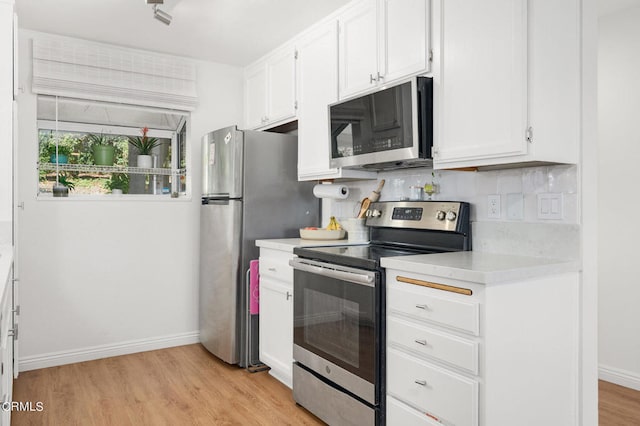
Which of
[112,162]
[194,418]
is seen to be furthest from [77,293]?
[194,418]

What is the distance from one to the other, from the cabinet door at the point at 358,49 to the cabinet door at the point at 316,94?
0.08m

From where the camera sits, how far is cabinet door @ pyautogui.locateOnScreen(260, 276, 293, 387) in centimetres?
279

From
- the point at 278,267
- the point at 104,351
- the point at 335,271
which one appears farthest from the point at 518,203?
the point at 104,351

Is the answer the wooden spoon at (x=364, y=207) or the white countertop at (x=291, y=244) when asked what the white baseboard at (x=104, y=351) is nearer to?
the white countertop at (x=291, y=244)

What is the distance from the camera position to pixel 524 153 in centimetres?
181

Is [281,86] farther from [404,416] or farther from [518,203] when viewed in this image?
[404,416]

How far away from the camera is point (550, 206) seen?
2029 mm

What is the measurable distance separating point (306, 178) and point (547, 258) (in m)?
1.65

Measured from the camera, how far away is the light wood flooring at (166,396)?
249 centimetres

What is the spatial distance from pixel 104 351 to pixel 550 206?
10.5 feet

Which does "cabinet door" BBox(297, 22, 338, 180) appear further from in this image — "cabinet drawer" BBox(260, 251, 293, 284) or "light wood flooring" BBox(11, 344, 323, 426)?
"light wood flooring" BBox(11, 344, 323, 426)

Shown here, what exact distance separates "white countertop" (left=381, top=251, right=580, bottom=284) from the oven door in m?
0.20

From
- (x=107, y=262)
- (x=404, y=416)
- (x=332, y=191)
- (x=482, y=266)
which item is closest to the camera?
(x=482, y=266)

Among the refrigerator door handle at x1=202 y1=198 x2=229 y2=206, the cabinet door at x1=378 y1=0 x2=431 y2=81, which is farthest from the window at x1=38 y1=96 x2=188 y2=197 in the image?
the cabinet door at x1=378 y1=0 x2=431 y2=81
